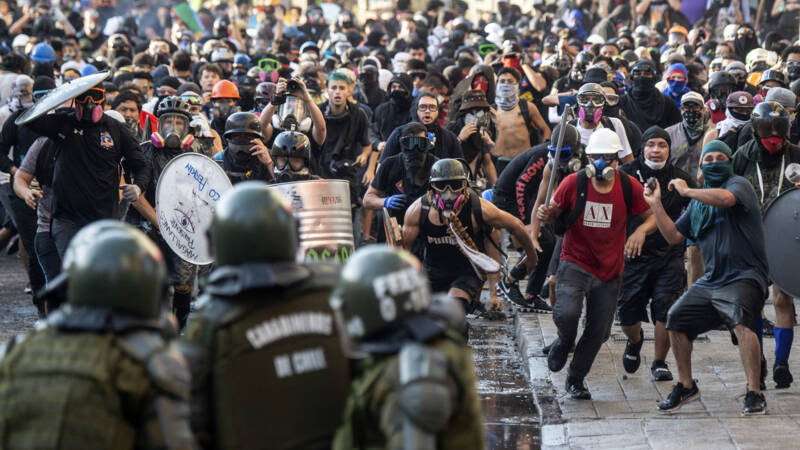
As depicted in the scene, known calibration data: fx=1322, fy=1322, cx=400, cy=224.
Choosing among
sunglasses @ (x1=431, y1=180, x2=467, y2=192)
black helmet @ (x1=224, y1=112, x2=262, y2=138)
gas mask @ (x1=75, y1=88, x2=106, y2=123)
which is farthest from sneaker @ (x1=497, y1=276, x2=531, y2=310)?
gas mask @ (x1=75, y1=88, x2=106, y2=123)

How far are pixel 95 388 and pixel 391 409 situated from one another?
0.82 metres

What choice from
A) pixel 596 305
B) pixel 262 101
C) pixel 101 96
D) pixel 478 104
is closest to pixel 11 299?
pixel 262 101

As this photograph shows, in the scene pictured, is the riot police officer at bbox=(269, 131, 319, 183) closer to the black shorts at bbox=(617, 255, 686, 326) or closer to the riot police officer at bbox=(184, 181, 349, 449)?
the black shorts at bbox=(617, 255, 686, 326)

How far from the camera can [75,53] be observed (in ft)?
68.1

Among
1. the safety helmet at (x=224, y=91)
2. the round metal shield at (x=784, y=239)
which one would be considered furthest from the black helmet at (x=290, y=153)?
the safety helmet at (x=224, y=91)

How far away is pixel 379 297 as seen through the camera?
146 inches

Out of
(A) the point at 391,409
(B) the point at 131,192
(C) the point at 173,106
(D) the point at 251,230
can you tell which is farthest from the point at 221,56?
(A) the point at 391,409

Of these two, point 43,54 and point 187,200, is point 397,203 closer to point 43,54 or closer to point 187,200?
point 187,200

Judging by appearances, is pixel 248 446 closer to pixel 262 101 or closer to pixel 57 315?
pixel 57 315

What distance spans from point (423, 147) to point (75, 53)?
11.7m

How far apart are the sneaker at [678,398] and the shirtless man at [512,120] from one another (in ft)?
19.5

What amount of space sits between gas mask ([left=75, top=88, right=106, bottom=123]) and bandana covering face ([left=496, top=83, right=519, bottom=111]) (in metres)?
5.63

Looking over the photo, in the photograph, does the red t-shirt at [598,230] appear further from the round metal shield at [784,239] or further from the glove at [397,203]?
the glove at [397,203]

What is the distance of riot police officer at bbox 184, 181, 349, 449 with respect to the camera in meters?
4.00
